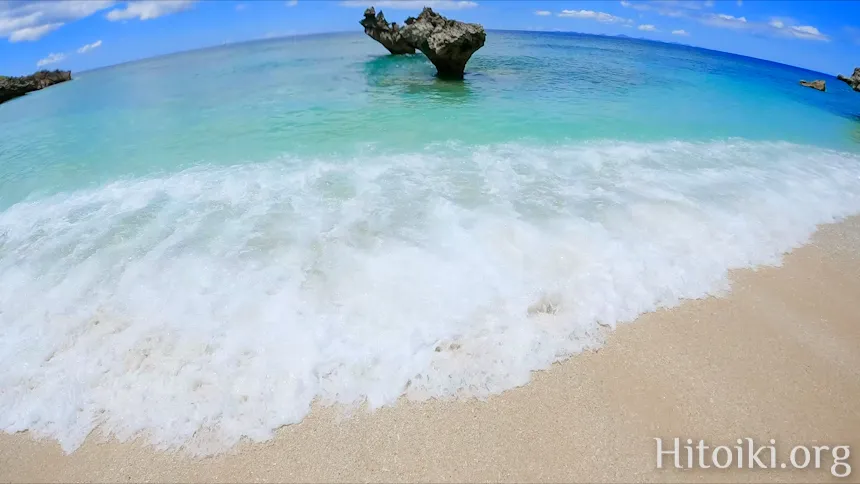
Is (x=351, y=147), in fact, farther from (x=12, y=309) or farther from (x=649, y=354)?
(x=649, y=354)

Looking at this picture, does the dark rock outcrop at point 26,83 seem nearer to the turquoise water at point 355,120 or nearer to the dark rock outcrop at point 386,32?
the turquoise water at point 355,120

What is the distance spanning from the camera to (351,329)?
3.98 m

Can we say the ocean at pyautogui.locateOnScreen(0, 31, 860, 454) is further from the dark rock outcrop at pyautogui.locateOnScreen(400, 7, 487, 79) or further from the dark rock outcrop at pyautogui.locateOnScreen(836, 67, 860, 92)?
the dark rock outcrop at pyautogui.locateOnScreen(836, 67, 860, 92)

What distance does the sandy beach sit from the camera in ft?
9.32

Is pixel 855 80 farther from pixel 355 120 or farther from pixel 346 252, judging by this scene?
pixel 346 252

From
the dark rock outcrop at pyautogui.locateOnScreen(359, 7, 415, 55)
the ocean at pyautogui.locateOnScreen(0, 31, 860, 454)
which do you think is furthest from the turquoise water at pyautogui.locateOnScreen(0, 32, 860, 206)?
the dark rock outcrop at pyautogui.locateOnScreen(359, 7, 415, 55)

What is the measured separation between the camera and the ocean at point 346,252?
347cm

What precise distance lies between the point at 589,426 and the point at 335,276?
3078 mm

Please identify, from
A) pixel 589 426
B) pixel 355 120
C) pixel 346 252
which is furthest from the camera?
pixel 355 120

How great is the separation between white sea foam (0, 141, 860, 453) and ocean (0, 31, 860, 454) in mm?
29

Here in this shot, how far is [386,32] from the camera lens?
32.1 m

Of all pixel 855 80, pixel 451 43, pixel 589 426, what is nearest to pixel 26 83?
pixel 451 43

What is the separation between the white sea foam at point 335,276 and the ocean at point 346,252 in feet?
0.09

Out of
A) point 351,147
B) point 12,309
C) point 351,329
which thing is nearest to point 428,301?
point 351,329
